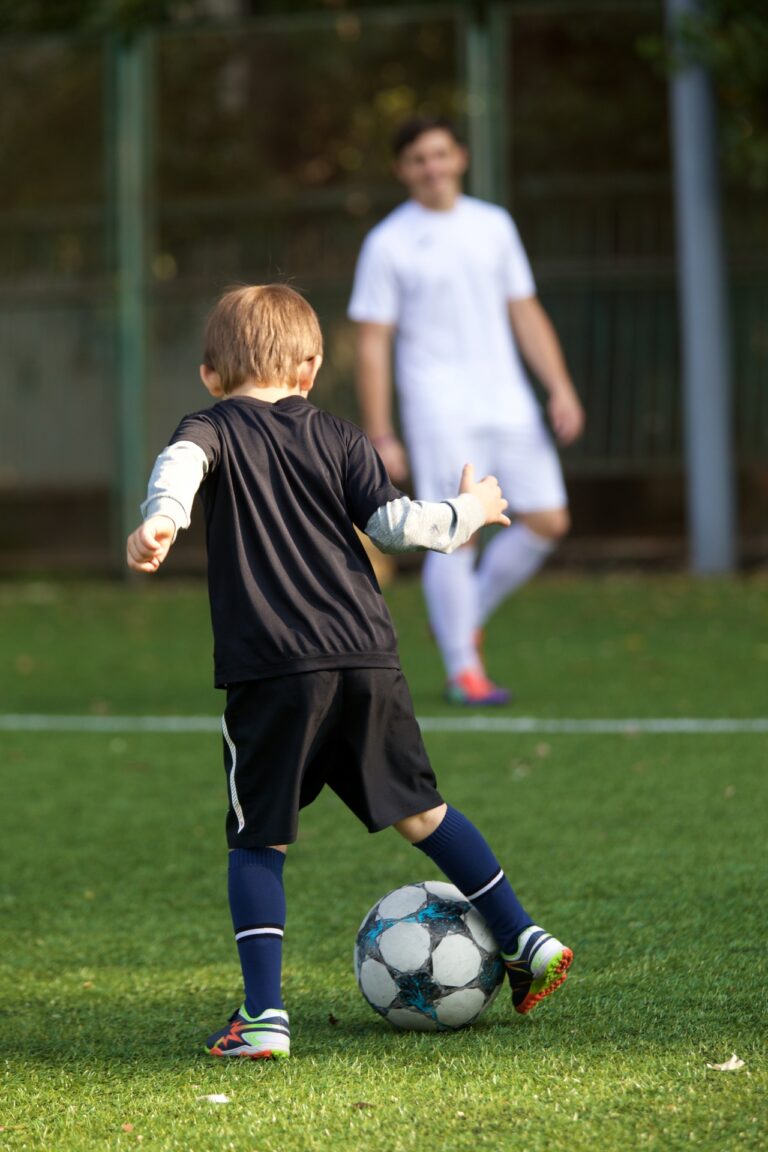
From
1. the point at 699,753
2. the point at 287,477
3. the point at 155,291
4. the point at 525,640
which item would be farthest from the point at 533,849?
the point at 155,291

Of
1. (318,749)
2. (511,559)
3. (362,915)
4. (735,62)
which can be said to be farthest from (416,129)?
(735,62)

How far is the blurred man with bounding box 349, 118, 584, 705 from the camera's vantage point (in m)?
7.56

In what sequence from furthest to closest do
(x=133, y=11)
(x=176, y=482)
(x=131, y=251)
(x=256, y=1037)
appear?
Answer: (x=133, y=11)
(x=131, y=251)
(x=256, y=1037)
(x=176, y=482)

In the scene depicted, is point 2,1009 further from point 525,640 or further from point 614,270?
point 614,270

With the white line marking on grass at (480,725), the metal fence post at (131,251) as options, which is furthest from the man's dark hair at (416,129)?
the metal fence post at (131,251)

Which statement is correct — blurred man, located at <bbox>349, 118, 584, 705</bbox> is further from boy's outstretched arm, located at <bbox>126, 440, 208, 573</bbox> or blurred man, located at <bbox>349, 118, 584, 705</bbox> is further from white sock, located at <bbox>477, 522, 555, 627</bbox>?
boy's outstretched arm, located at <bbox>126, 440, 208, 573</bbox>

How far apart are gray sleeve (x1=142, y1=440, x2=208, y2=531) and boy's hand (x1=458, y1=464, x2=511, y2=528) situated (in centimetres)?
54

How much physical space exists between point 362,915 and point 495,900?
1.00 metres

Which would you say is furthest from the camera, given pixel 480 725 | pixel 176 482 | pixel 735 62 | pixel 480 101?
pixel 480 101

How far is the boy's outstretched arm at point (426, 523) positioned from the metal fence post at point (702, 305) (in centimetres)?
981

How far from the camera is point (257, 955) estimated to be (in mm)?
3408

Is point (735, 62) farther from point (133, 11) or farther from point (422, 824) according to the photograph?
point (422, 824)

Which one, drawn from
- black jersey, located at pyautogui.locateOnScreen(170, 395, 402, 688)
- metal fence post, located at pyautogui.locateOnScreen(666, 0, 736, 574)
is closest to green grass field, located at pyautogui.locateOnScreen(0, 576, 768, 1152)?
black jersey, located at pyautogui.locateOnScreen(170, 395, 402, 688)

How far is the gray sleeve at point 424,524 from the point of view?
3387 mm
